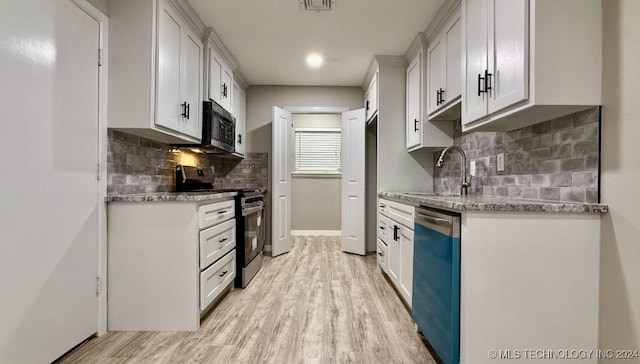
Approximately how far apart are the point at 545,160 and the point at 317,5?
191 cm

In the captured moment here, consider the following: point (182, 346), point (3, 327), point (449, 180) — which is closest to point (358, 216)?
point (449, 180)

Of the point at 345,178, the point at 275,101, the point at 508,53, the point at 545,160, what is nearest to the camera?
the point at 508,53

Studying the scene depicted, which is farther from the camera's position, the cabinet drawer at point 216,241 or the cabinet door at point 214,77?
the cabinet door at point 214,77

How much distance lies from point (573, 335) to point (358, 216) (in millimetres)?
2764

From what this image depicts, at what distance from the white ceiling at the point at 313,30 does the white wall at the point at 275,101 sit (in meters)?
0.57

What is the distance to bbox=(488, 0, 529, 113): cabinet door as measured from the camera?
1382mm

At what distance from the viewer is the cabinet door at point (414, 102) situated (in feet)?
9.81

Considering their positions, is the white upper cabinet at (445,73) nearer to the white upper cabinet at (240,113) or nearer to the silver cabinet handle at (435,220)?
the silver cabinet handle at (435,220)

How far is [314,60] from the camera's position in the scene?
3531mm

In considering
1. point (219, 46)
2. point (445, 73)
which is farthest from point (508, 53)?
point (219, 46)

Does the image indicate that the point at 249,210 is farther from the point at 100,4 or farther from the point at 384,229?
the point at 100,4

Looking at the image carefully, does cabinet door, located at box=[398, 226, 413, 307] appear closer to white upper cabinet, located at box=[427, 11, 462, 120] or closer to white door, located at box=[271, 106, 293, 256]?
white upper cabinet, located at box=[427, 11, 462, 120]

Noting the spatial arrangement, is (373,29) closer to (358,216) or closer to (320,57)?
(320,57)

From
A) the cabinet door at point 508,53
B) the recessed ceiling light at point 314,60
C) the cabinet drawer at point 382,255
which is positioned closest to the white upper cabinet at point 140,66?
the recessed ceiling light at point 314,60
